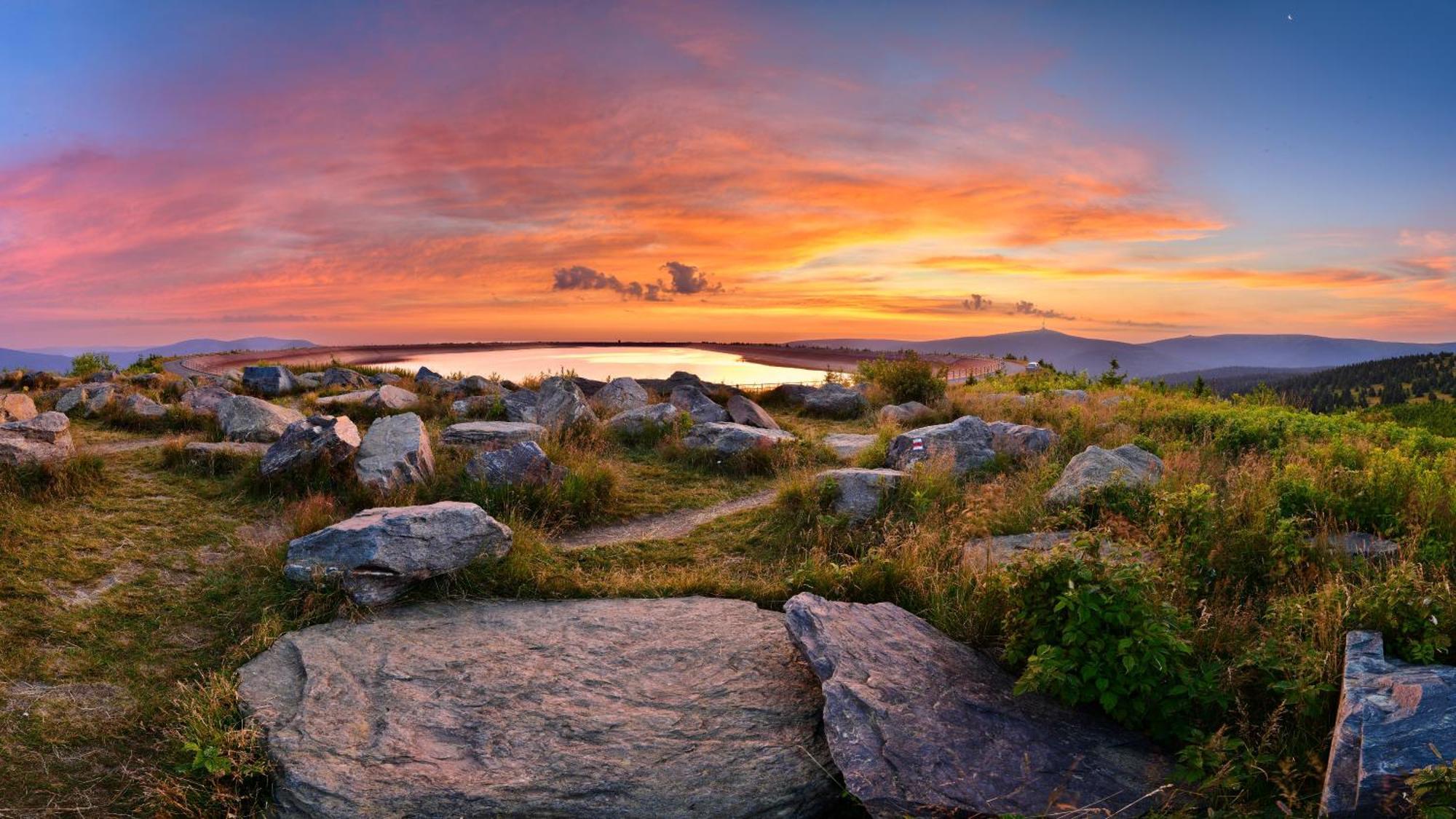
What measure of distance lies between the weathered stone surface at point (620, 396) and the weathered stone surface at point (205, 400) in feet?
24.6

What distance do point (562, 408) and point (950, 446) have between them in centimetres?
748

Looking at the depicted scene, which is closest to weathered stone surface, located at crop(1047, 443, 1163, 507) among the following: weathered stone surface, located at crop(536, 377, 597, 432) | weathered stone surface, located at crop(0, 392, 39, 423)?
weathered stone surface, located at crop(536, 377, 597, 432)

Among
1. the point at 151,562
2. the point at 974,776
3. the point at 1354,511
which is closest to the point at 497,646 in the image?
the point at 974,776

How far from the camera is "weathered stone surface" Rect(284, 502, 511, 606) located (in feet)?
25.5

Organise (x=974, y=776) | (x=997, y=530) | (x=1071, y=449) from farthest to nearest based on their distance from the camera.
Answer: (x=1071, y=449) < (x=997, y=530) < (x=974, y=776)

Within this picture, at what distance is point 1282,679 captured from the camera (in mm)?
5516

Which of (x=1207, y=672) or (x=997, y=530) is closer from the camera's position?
(x=1207, y=672)

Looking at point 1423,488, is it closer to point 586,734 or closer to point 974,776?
point 974,776

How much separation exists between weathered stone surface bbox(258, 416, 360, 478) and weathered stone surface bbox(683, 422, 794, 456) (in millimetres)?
5583

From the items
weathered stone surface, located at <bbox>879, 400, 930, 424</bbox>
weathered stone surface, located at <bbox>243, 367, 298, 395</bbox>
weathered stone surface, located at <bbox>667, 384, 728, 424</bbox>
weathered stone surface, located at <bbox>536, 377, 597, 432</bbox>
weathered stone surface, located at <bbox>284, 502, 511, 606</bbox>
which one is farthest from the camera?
weathered stone surface, located at <bbox>243, 367, 298, 395</bbox>

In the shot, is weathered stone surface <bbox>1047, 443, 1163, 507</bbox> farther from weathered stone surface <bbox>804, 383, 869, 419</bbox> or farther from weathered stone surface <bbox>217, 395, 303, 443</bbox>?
weathered stone surface <bbox>217, 395, 303, 443</bbox>

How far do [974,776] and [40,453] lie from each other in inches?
491

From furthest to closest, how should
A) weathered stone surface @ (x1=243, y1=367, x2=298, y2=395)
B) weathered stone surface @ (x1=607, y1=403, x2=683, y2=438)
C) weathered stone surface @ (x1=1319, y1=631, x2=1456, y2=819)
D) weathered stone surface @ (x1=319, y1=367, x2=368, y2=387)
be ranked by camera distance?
weathered stone surface @ (x1=319, y1=367, x2=368, y2=387) < weathered stone surface @ (x1=243, y1=367, x2=298, y2=395) < weathered stone surface @ (x1=607, y1=403, x2=683, y2=438) < weathered stone surface @ (x1=1319, y1=631, x2=1456, y2=819)

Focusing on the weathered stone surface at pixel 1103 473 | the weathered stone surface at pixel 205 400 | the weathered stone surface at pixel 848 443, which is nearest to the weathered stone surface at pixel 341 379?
the weathered stone surface at pixel 205 400
